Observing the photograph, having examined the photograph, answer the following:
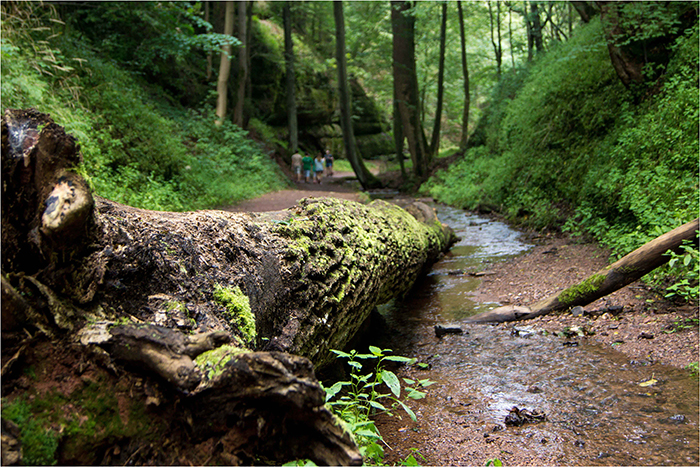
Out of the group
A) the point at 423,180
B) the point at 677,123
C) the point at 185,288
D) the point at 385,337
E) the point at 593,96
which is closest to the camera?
the point at 185,288

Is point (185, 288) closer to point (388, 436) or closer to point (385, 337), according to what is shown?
point (388, 436)

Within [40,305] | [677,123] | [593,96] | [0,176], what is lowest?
[40,305]

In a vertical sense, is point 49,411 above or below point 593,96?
below

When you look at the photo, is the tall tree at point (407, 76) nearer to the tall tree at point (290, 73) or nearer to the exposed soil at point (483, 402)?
the tall tree at point (290, 73)

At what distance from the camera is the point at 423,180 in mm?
18719

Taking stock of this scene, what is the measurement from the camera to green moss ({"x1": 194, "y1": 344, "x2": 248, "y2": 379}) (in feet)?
4.70

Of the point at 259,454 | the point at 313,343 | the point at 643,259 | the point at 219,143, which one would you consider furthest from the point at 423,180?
the point at 259,454

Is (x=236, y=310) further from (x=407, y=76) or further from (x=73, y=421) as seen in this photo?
(x=407, y=76)

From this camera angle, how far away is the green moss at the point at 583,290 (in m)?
4.70

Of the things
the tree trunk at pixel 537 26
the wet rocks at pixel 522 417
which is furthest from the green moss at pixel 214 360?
the tree trunk at pixel 537 26

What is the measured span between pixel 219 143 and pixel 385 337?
1263 centimetres

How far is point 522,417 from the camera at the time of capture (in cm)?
292

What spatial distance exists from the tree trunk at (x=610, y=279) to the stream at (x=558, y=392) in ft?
0.80

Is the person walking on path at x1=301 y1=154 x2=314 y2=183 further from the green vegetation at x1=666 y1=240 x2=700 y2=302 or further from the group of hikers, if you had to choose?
the green vegetation at x1=666 y1=240 x2=700 y2=302
